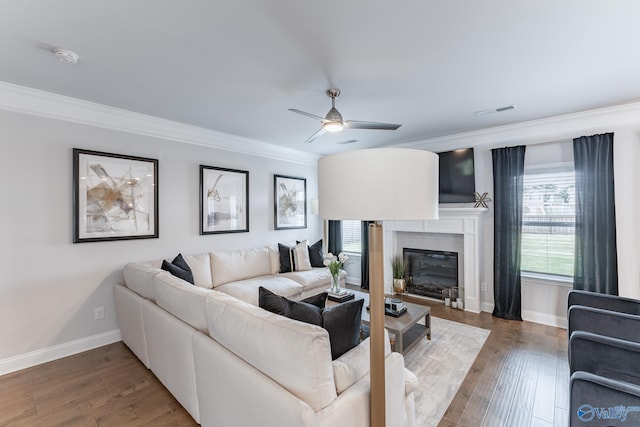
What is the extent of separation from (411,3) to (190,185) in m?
3.27

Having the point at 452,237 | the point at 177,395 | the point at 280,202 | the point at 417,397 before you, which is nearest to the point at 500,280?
the point at 452,237

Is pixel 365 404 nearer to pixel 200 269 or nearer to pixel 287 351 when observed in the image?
pixel 287 351

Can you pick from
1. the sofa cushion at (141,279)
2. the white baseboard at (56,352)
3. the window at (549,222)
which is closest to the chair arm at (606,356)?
the window at (549,222)

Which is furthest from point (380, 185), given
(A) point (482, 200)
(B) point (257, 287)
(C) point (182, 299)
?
(A) point (482, 200)

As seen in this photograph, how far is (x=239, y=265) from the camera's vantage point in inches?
152

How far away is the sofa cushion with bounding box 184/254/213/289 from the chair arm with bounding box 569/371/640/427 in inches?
134

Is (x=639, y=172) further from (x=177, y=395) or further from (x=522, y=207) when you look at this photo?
(x=177, y=395)

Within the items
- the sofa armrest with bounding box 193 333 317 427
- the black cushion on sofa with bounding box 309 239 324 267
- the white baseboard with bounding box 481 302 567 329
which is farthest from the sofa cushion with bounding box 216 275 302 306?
the white baseboard with bounding box 481 302 567 329

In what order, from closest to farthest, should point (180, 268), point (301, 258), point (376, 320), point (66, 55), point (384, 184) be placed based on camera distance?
point (384, 184)
point (376, 320)
point (66, 55)
point (180, 268)
point (301, 258)

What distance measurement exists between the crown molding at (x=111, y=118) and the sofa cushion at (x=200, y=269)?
1.57m

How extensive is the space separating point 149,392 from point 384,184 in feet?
8.30

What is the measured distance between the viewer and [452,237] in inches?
172

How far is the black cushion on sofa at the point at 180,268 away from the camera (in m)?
2.92

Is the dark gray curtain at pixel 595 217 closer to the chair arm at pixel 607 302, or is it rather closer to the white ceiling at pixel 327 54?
the white ceiling at pixel 327 54
